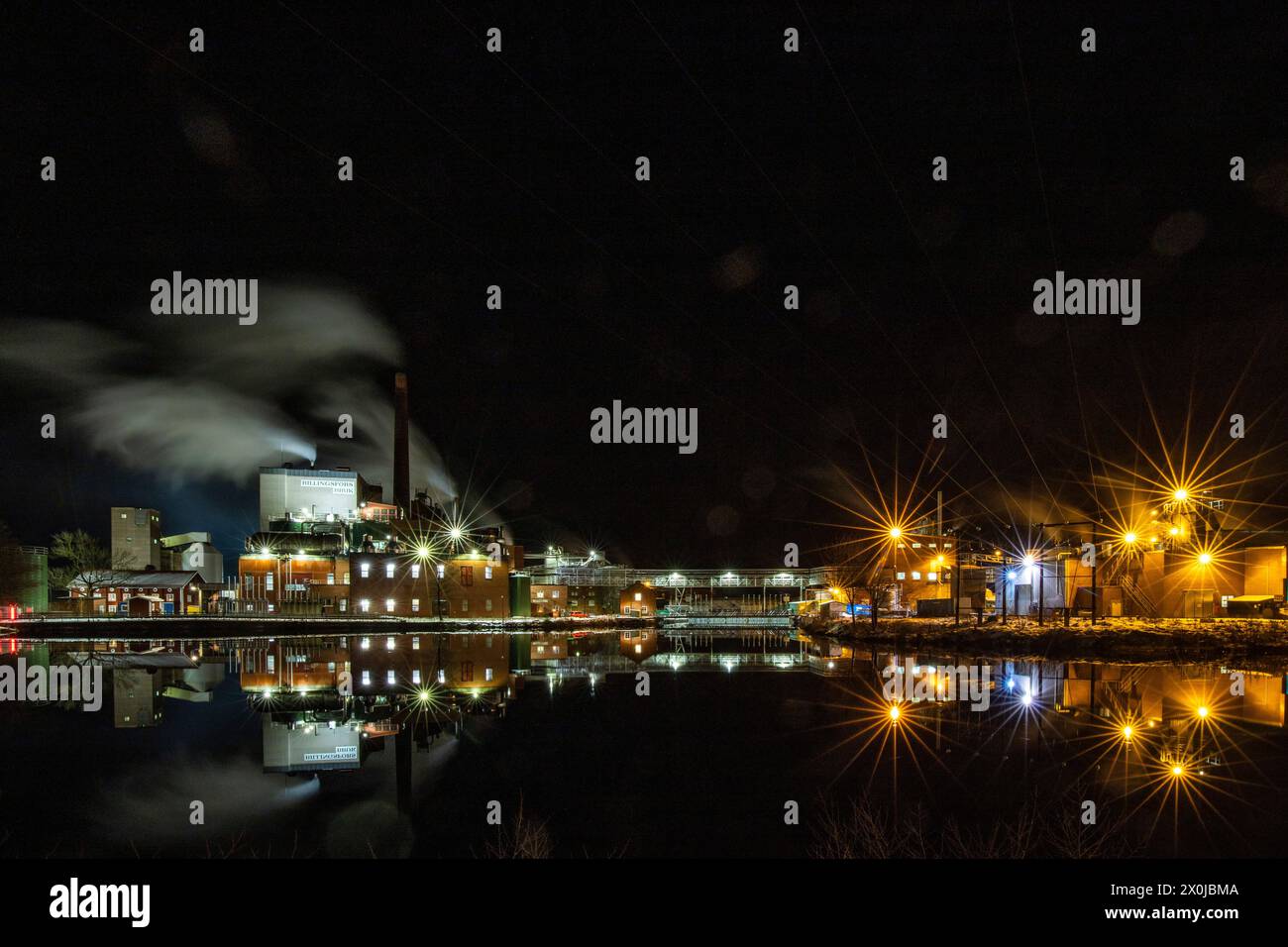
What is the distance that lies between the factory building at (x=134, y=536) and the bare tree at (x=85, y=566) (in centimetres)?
102

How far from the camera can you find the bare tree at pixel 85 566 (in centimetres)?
6938

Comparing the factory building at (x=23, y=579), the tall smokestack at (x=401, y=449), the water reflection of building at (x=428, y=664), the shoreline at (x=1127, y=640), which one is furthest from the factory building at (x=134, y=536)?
the shoreline at (x=1127, y=640)

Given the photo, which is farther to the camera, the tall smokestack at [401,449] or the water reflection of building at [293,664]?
the tall smokestack at [401,449]

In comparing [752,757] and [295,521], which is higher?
[295,521]

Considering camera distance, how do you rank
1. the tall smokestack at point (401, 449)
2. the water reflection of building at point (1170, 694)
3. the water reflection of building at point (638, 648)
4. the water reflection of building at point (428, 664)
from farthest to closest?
the tall smokestack at point (401, 449)
the water reflection of building at point (638, 648)
the water reflection of building at point (428, 664)
the water reflection of building at point (1170, 694)

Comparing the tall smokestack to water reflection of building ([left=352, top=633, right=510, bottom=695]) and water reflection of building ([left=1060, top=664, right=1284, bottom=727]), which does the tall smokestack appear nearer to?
water reflection of building ([left=352, top=633, right=510, bottom=695])

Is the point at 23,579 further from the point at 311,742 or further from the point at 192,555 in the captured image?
the point at 311,742

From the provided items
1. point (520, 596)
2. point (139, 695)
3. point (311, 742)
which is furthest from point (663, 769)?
point (520, 596)

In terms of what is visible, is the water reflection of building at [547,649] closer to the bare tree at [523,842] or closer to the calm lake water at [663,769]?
the calm lake water at [663,769]

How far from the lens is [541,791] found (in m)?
10.2

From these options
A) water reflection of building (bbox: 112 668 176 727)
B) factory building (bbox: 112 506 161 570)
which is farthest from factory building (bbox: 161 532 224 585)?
water reflection of building (bbox: 112 668 176 727)

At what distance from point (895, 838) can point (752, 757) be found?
413cm
